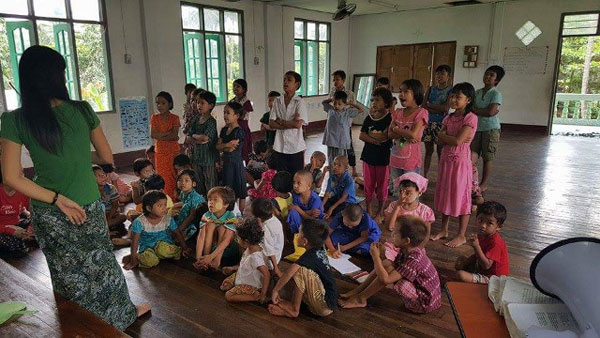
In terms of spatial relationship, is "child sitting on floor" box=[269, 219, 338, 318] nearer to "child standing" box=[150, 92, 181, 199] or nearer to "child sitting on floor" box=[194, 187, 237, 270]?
"child sitting on floor" box=[194, 187, 237, 270]

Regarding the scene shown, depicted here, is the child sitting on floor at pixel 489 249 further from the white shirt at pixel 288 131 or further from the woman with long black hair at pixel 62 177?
→ the white shirt at pixel 288 131

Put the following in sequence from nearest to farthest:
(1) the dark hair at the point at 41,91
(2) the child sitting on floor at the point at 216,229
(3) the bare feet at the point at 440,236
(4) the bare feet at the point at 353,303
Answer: (1) the dark hair at the point at 41,91 < (4) the bare feet at the point at 353,303 < (2) the child sitting on floor at the point at 216,229 < (3) the bare feet at the point at 440,236

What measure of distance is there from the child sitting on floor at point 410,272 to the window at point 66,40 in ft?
15.1

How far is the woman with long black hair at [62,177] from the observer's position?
155cm

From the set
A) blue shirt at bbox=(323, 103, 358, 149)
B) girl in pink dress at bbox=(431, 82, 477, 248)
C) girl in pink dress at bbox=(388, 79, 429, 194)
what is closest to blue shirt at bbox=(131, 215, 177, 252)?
girl in pink dress at bbox=(388, 79, 429, 194)

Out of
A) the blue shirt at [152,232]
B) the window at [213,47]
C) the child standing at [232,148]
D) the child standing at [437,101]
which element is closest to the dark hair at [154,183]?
the child standing at [232,148]

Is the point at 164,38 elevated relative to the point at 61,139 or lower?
elevated

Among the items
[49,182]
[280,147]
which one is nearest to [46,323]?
[49,182]

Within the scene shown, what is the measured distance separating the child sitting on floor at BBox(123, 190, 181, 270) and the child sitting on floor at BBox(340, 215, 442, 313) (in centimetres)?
138

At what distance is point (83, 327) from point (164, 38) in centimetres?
581

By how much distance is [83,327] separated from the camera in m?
1.49

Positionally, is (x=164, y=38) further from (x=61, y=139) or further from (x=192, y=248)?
(x=61, y=139)

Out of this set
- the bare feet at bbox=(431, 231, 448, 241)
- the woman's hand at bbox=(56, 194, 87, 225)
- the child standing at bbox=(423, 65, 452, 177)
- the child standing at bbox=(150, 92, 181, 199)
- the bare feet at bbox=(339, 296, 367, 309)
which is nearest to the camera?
the woman's hand at bbox=(56, 194, 87, 225)

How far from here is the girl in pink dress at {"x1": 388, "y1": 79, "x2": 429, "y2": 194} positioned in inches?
128
